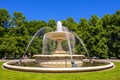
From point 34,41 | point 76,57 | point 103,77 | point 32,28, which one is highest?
point 32,28

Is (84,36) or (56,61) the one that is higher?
(84,36)

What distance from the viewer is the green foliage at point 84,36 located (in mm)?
41500

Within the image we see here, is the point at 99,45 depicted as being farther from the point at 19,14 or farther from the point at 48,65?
the point at 48,65

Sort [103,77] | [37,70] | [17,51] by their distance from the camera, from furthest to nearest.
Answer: [17,51]
[37,70]
[103,77]

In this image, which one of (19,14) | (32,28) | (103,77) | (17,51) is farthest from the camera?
(32,28)

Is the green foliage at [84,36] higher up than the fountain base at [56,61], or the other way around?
the green foliage at [84,36]

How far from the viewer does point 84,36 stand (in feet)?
143

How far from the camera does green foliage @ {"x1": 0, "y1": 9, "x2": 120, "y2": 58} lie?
41.5m

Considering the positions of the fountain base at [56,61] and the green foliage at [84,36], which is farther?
the green foliage at [84,36]

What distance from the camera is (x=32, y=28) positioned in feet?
163

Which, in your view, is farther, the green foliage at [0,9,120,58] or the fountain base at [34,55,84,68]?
the green foliage at [0,9,120,58]

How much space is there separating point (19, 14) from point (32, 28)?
639 centimetres

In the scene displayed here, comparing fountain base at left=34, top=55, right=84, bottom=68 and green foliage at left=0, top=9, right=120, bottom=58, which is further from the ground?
green foliage at left=0, top=9, right=120, bottom=58

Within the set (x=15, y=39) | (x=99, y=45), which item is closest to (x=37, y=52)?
(x=15, y=39)
